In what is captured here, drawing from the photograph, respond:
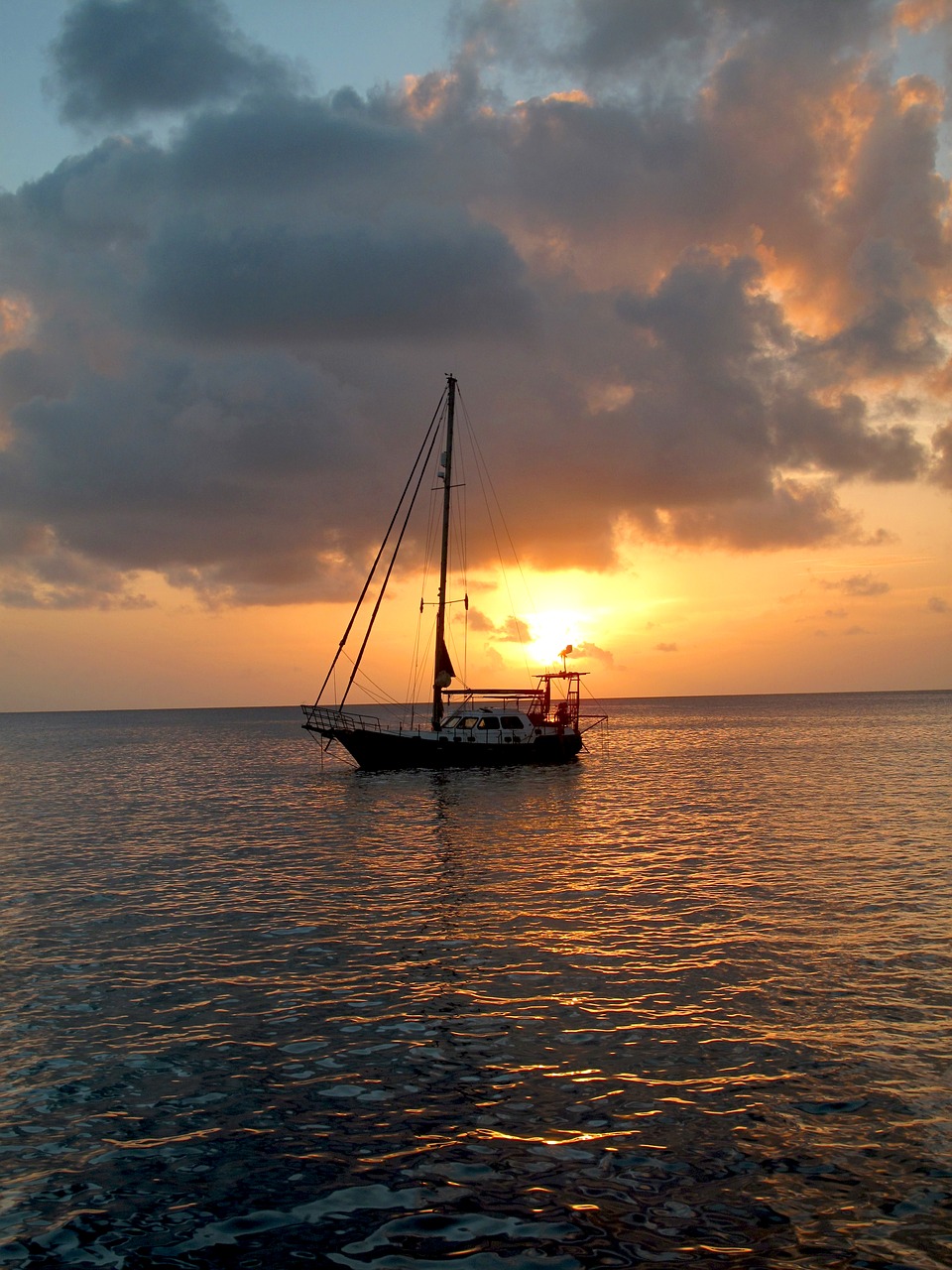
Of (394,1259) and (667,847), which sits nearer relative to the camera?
(394,1259)

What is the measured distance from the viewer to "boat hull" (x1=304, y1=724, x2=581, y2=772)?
59031 millimetres

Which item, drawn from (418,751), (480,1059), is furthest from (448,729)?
(480,1059)

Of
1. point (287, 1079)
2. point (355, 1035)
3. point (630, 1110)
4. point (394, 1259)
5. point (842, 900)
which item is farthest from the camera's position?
point (842, 900)

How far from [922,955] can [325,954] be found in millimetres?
11571

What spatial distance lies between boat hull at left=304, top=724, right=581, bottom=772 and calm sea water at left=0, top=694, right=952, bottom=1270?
2809 centimetres

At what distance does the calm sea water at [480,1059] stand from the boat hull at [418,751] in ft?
92.2

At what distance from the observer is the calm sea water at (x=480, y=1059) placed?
8664mm

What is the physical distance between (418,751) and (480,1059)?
154 ft

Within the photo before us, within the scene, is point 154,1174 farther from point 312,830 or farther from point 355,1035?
point 312,830

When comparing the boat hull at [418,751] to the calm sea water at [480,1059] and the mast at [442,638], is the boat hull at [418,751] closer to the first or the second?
the mast at [442,638]

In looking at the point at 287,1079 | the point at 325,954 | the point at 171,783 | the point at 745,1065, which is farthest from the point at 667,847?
the point at 171,783

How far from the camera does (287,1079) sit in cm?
1211

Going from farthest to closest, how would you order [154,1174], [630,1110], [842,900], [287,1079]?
[842,900], [287,1079], [630,1110], [154,1174]

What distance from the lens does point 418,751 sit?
195 ft
